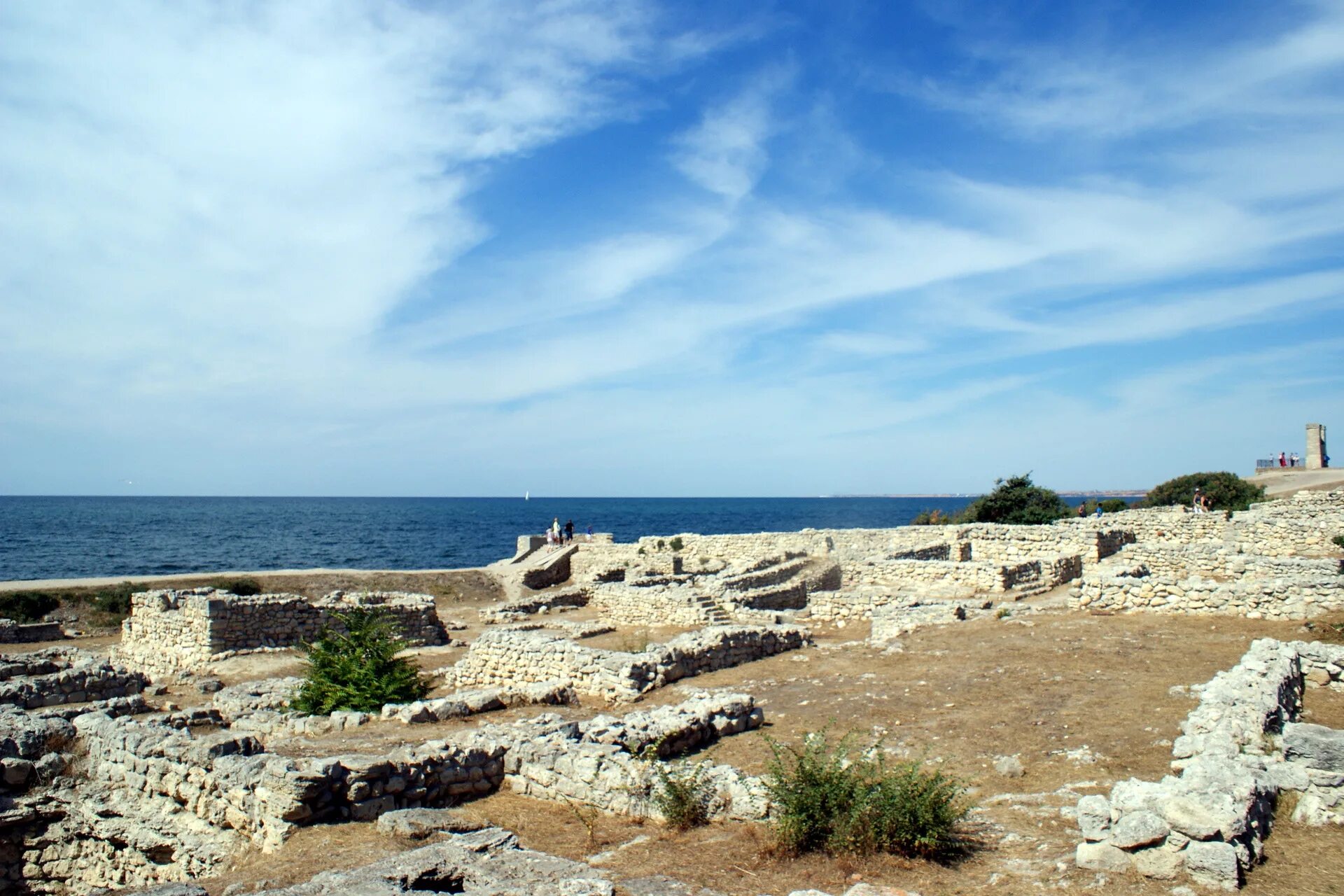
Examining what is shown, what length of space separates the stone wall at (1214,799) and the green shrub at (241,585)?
97.0ft

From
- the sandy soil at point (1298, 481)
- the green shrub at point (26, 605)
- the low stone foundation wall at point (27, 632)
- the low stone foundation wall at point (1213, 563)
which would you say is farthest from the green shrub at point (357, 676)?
the sandy soil at point (1298, 481)

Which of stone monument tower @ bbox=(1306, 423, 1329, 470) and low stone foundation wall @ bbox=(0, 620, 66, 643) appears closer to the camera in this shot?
low stone foundation wall @ bbox=(0, 620, 66, 643)

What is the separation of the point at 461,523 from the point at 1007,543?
104691 millimetres

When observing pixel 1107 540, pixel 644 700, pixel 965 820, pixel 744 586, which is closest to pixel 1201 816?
pixel 965 820

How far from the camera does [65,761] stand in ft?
33.5

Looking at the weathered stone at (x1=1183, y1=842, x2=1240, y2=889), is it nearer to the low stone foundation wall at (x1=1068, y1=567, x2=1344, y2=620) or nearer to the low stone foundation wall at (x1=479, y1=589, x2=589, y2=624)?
the low stone foundation wall at (x1=1068, y1=567, x2=1344, y2=620)

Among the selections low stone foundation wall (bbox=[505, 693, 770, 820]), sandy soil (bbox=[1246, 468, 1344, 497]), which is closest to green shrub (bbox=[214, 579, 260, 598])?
low stone foundation wall (bbox=[505, 693, 770, 820])

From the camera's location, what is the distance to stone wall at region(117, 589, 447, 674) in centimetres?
1923

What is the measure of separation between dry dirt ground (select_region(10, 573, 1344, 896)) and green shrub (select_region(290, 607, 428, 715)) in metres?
1.68

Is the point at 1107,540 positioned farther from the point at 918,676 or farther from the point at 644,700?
the point at 644,700

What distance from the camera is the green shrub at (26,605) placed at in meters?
26.2

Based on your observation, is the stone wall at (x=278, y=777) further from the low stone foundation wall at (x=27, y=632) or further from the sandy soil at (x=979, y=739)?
the low stone foundation wall at (x=27, y=632)

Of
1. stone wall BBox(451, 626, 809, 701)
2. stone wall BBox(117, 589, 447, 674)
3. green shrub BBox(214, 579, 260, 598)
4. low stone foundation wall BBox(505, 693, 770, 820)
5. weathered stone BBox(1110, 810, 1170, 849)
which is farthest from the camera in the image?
green shrub BBox(214, 579, 260, 598)

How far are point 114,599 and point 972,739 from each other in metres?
29.2
